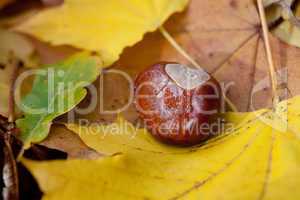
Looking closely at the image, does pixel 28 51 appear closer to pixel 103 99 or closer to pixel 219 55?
pixel 103 99

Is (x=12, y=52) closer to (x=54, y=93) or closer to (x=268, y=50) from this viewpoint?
(x=54, y=93)

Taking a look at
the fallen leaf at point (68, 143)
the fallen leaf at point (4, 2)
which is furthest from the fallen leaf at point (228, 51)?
the fallen leaf at point (4, 2)

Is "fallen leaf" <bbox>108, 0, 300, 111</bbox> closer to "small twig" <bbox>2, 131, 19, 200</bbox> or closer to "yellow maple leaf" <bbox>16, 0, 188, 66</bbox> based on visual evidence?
"yellow maple leaf" <bbox>16, 0, 188, 66</bbox>

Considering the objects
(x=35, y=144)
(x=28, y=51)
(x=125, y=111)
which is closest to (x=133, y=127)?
(x=125, y=111)

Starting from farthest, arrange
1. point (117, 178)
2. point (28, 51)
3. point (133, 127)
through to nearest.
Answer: point (28, 51) < point (133, 127) < point (117, 178)

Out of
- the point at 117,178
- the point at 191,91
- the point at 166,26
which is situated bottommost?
the point at 117,178

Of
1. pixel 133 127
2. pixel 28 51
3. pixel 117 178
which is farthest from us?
pixel 28 51
